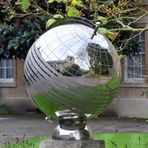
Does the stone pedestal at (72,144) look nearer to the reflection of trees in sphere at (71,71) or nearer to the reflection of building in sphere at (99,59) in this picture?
the reflection of trees in sphere at (71,71)

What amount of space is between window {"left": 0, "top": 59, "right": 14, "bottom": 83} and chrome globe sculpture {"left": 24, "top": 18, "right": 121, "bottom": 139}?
1686cm

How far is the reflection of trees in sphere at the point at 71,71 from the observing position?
5.42m

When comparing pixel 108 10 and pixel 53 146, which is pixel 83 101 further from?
pixel 108 10

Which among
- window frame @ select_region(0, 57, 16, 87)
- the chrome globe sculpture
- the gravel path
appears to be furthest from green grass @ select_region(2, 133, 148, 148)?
window frame @ select_region(0, 57, 16, 87)

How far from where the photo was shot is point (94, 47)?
221 inches

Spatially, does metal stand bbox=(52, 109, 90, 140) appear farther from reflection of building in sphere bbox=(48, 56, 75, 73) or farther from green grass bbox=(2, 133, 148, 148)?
green grass bbox=(2, 133, 148, 148)

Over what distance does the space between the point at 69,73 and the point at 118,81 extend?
63 cm

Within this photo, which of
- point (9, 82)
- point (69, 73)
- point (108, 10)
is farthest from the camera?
point (9, 82)

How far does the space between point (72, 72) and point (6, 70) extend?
690 inches

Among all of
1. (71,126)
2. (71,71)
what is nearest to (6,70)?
(71,126)

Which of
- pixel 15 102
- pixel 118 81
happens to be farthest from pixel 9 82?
pixel 118 81

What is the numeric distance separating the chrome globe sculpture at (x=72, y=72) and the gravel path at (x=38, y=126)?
23.6ft

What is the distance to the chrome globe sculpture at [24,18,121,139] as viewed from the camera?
5.42m

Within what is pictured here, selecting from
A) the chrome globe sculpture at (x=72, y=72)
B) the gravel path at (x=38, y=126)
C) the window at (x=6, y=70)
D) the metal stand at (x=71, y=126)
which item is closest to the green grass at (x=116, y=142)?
the gravel path at (x=38, y=126)
